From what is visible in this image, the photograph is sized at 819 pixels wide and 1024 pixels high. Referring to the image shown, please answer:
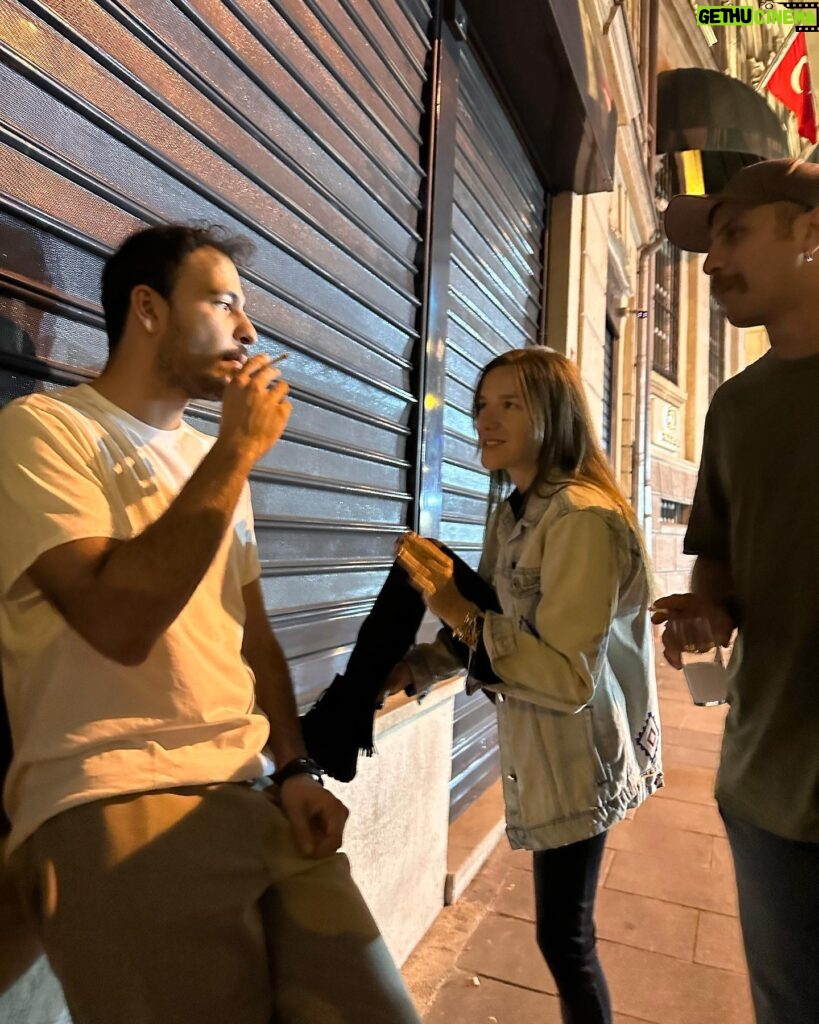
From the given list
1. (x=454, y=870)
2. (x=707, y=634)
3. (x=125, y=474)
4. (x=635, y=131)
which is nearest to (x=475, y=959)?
(x=454, y=870)

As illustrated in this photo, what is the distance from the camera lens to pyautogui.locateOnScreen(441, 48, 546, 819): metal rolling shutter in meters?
3.87

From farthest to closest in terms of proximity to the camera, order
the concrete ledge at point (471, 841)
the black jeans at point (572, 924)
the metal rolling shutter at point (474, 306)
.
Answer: the metal rolling shutter at point (474, 306) < the concrete ledge at point (471, 841) < the black jeans at point (572, 924)

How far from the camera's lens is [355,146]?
2783mm

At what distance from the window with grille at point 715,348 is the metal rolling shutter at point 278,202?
13.9 meters

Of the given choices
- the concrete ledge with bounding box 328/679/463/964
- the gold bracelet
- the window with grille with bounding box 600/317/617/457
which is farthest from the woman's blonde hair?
the window with grille with bounding box 600/317/617/457

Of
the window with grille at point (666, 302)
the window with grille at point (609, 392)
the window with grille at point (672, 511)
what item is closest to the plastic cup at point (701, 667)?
the window with grille at point (609, 392)

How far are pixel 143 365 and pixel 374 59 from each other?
2.22 m

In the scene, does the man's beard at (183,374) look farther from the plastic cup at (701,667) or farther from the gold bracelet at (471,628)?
the plastic cup at (701,667)

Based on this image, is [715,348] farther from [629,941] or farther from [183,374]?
[183,374]

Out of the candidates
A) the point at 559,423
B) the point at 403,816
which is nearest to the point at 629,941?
Answer: the point at 403,816

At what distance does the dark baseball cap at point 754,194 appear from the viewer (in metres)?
1.49

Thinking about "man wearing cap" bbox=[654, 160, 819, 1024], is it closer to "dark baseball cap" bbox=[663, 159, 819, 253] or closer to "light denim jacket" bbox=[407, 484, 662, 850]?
"dark baseball cap" bbox=[663, 159, 819, 253]

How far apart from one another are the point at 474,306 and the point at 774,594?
2.93 meters

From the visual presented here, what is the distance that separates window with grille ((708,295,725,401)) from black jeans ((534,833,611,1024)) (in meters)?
15.0
